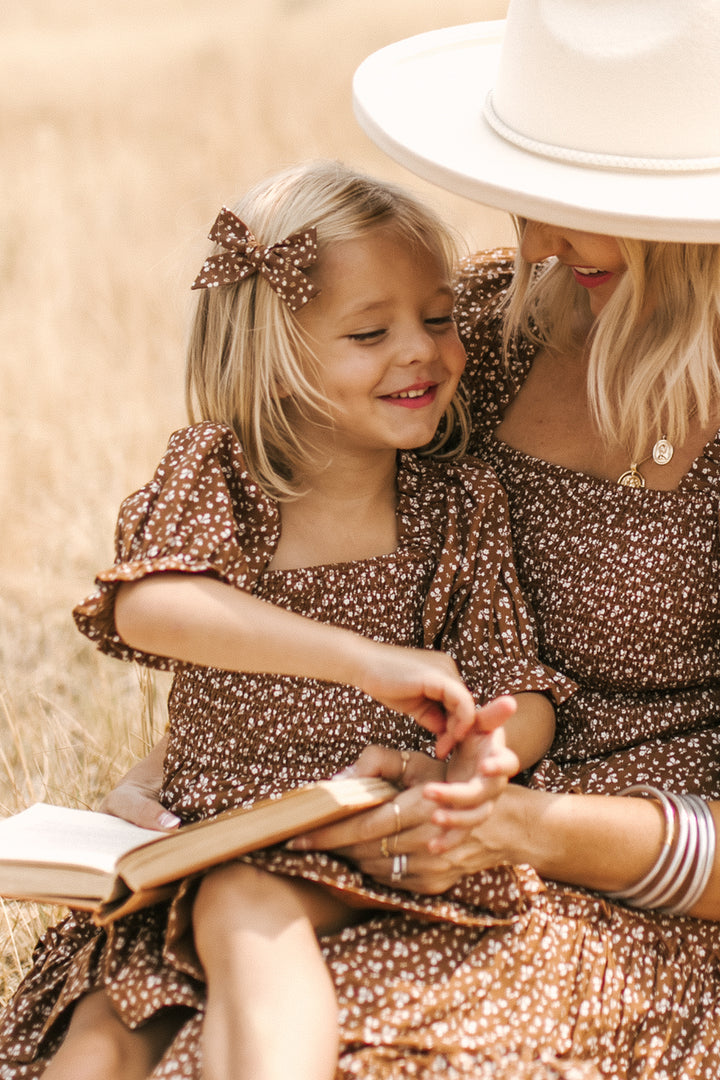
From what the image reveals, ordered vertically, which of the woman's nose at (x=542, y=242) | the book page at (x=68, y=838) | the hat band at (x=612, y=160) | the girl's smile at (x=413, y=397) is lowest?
the book page at (x=68, y=838)

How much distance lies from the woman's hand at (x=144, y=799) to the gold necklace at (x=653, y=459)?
104 centimetres

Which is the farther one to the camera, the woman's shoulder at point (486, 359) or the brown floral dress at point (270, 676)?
the woman's shoulder at point (486, 359)

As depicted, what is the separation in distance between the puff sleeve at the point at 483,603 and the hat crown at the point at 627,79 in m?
0.73

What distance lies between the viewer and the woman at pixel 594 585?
6.67 feet

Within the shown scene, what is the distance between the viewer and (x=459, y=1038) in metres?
1.99

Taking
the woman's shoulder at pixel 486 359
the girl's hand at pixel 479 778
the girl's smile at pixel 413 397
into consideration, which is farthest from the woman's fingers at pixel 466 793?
the woman's shoulder at pixel 486 359

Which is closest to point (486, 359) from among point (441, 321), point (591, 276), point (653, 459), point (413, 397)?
point (441, 321)

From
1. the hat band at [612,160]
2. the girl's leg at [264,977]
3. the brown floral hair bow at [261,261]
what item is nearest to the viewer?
the girl's leg at [264,977]

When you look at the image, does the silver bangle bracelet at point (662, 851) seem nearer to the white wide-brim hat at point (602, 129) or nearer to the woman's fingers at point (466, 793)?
the woman's fingers at point (466, 793)

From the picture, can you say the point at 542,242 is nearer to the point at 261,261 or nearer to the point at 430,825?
the point at 261,261

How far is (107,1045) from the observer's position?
206 cm

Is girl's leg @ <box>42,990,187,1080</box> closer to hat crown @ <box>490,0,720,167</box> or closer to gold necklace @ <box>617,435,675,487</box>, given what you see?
gold necklace @ <box>617,435,675,487</box>

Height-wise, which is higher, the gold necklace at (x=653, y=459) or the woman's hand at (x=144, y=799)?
the gold necklace at (x=653, y=459)

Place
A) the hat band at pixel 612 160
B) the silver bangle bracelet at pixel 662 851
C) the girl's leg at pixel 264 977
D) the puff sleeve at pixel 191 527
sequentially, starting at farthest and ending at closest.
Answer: the puff sleeve at pixel 191 527, the silver bangle bracelet at pixel 662 851, the hat band at pixel 612 160, the girl's leg at pixel 264 977
